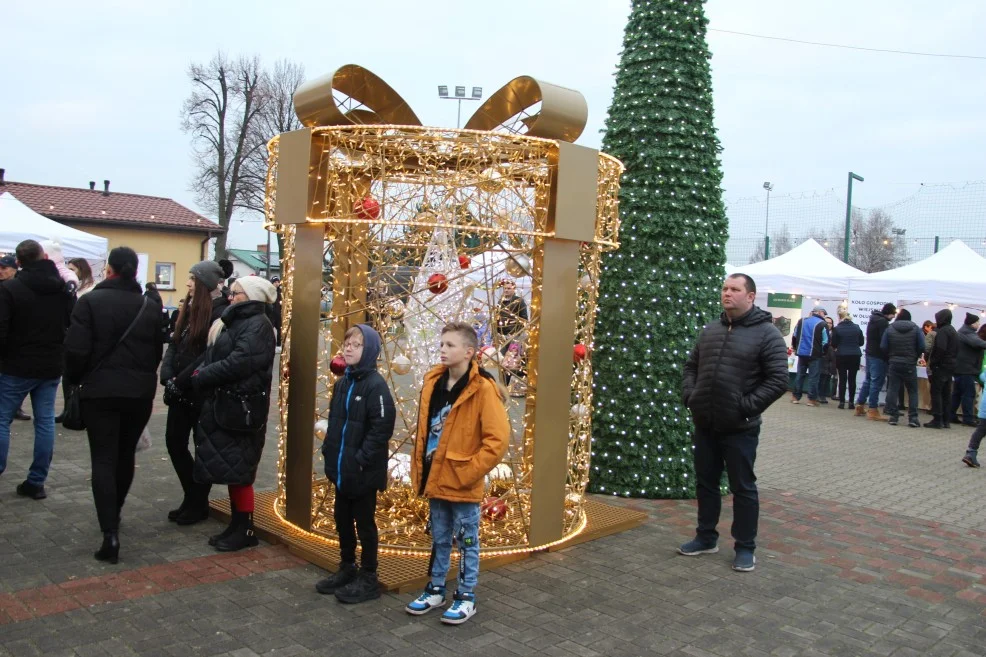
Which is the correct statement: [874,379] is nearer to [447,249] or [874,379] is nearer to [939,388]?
[939,388]

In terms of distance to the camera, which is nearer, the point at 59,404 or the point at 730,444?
the point at 730,444

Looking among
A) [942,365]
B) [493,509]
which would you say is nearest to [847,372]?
[942,365]

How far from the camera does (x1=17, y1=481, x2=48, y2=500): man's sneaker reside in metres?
6.02

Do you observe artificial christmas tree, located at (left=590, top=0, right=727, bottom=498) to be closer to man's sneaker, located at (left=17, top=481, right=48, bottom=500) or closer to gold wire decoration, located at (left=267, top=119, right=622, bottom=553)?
gold wire decoration, located at (left=267, top=119, right=622, bottom=553)

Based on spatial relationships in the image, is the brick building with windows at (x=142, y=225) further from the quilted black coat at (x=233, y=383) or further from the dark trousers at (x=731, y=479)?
the dark trousers at (x=731, y=479)

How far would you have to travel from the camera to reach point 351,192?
553 cm

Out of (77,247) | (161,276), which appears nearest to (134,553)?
(77,247)

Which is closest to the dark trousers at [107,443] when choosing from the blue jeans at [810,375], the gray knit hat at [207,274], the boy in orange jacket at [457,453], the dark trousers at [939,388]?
the gray knit hat at [207,274]

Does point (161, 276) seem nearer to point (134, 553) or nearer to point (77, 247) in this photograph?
point (77, 247)

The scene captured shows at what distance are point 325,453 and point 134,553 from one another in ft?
5.12

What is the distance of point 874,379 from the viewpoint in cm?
1377

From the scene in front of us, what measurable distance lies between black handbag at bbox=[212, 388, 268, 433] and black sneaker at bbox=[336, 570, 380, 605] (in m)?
1.19

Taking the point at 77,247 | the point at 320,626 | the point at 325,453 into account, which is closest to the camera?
the point at 320,626

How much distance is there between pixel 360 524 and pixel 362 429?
0.53 metres
